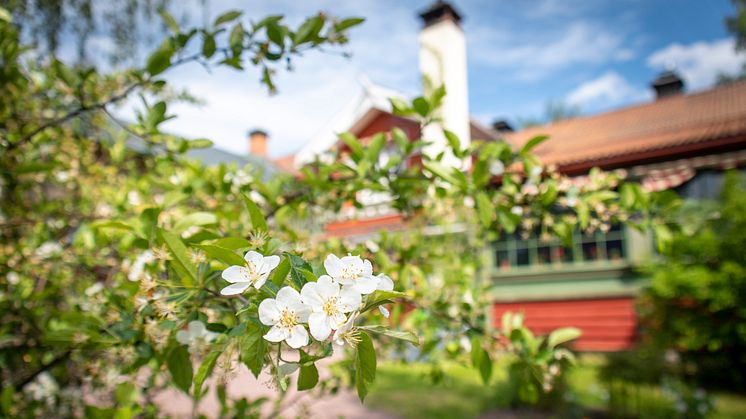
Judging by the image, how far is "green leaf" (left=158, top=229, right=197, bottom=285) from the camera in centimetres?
85

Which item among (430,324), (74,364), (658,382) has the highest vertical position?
(430,324)

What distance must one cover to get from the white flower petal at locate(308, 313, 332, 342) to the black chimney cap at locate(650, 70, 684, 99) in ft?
44.0

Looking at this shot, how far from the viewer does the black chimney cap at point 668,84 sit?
1200cm

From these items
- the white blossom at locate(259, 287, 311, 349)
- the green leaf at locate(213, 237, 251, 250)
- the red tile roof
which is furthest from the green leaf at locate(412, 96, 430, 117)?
the red tile roof

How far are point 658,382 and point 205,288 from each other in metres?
4.82

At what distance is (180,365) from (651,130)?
1025 cm

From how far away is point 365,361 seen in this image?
2.36ft

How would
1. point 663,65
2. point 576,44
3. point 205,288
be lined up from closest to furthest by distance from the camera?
point 205,288
point 663,65
point 576,44

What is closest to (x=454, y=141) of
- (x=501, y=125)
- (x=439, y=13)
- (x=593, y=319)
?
(x=439, y=13)

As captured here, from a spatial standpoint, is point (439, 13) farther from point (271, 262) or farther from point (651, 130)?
point (271, 262)

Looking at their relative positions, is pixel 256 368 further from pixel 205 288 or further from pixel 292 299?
pixel 205 288

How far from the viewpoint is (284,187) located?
2043 millimetres

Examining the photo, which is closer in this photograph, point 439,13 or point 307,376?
point 307,376

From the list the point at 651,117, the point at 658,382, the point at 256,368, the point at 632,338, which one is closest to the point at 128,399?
the point at 256,368
